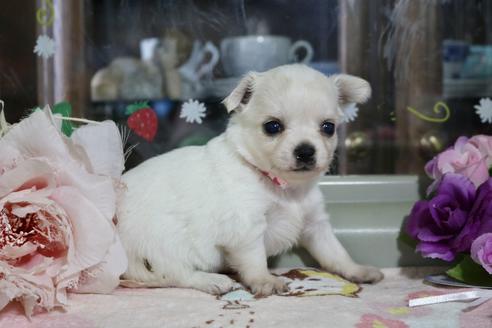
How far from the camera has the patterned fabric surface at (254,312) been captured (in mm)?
1089

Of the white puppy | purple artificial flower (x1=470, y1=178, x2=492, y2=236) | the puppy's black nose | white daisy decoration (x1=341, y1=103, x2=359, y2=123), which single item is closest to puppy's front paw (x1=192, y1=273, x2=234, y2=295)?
the white puppy

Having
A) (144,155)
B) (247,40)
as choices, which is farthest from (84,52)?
(247,40)

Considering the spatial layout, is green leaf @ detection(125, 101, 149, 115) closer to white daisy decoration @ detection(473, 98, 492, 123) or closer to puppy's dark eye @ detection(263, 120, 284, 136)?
puppy's dark eye @ detection(263, 120, 284, 136)

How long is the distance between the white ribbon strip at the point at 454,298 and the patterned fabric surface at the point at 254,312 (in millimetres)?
16

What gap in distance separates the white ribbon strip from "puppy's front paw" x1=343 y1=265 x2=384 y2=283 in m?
0.24

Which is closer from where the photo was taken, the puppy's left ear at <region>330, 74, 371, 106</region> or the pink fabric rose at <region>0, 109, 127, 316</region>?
the pink fabric rose at <region>0, 109, 127, 316</region>

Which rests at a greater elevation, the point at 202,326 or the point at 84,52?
the point at 84,52

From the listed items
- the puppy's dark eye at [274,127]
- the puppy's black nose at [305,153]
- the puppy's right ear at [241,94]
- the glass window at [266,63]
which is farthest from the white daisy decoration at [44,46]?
the puppy's black nose at [305,153]

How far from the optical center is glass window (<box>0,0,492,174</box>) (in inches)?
72.1

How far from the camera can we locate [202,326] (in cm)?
107

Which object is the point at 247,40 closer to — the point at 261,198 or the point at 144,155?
the point at 144,155

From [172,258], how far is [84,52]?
78cm

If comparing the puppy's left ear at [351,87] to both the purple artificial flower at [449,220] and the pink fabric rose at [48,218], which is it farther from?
the pink fabric rose at [48,218]

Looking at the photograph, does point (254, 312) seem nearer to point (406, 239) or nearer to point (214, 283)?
point (214, 283)
